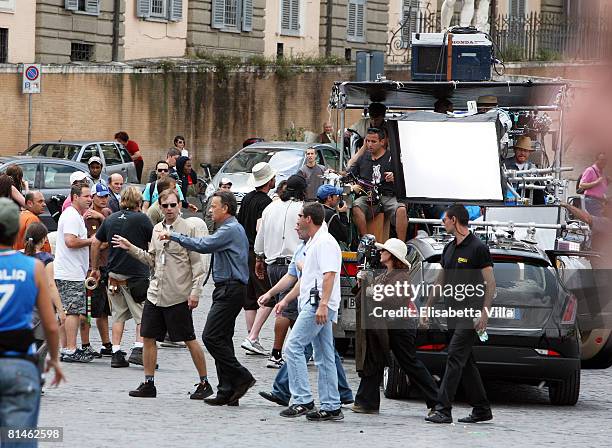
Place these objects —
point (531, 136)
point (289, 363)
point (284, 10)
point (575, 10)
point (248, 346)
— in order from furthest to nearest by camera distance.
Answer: point (284, 10), point (531, 136), point (248, 346), point (289, 363), point (575, 10)

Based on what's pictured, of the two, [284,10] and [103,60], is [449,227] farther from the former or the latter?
[284,10]

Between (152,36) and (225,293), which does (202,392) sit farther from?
(152,36)

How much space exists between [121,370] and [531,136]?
665 cm

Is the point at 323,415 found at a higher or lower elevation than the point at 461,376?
lower

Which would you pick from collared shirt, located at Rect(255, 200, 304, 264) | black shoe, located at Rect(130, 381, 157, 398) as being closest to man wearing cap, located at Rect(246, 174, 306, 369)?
collared shirt, located at Rect(255, 200, 304, 264)

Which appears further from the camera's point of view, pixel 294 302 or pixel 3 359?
pixel 294 302

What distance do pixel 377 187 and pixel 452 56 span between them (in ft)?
18.1

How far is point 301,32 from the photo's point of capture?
48.0 m

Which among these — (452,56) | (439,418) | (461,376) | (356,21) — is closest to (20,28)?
(356,21)

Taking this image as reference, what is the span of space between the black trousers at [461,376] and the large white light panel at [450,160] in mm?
4040

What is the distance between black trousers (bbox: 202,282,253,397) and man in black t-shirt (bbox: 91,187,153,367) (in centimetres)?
233

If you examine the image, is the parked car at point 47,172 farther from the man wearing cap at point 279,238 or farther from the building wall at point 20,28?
the building wall at point 20,28

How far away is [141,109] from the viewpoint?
37.8 meters

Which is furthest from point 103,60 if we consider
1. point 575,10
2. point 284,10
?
point 575,10
